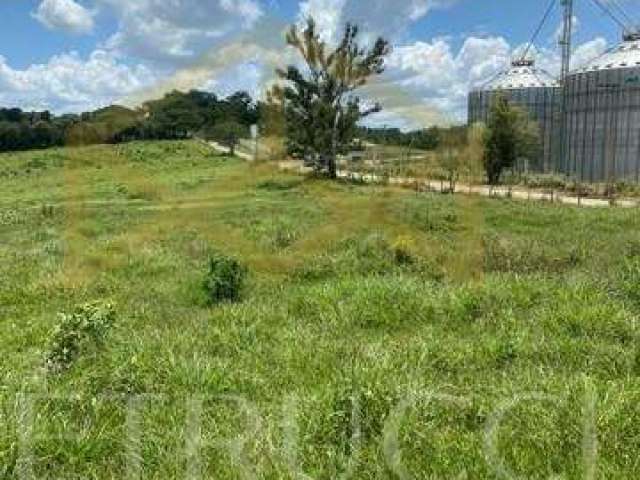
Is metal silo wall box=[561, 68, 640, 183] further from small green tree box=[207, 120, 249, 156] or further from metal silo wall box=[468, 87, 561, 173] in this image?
small green tree box=[207, 120, 249, 156]

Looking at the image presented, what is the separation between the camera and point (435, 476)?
4.95 metres

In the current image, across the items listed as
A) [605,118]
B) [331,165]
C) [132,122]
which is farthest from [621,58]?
[132,122]

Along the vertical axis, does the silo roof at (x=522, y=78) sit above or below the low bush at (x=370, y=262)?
above

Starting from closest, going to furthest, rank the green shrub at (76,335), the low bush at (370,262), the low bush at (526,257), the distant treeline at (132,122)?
the green shrub at (76,335), the low bush at (370,262), the low bush at (526,257), the distant treeline at (132,122)

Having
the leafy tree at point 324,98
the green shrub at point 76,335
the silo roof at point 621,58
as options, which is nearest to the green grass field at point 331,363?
the green shrub at point 76,335

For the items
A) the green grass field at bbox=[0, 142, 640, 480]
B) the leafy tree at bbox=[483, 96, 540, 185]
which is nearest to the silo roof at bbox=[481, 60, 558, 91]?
the leafy tree at bbox=[483, 96, 540, 185]

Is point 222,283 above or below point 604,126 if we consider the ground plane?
below

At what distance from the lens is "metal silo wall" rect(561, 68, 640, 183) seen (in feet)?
174

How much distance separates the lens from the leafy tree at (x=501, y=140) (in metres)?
50.6

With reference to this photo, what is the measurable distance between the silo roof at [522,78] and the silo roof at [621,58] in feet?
31.5

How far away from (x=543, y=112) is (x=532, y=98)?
1770 mm

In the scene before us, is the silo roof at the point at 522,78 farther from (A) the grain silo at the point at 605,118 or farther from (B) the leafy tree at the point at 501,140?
(B) the leafy tree at the point at 501,140

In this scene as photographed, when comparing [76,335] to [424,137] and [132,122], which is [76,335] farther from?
[424,137]

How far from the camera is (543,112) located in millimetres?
67062
